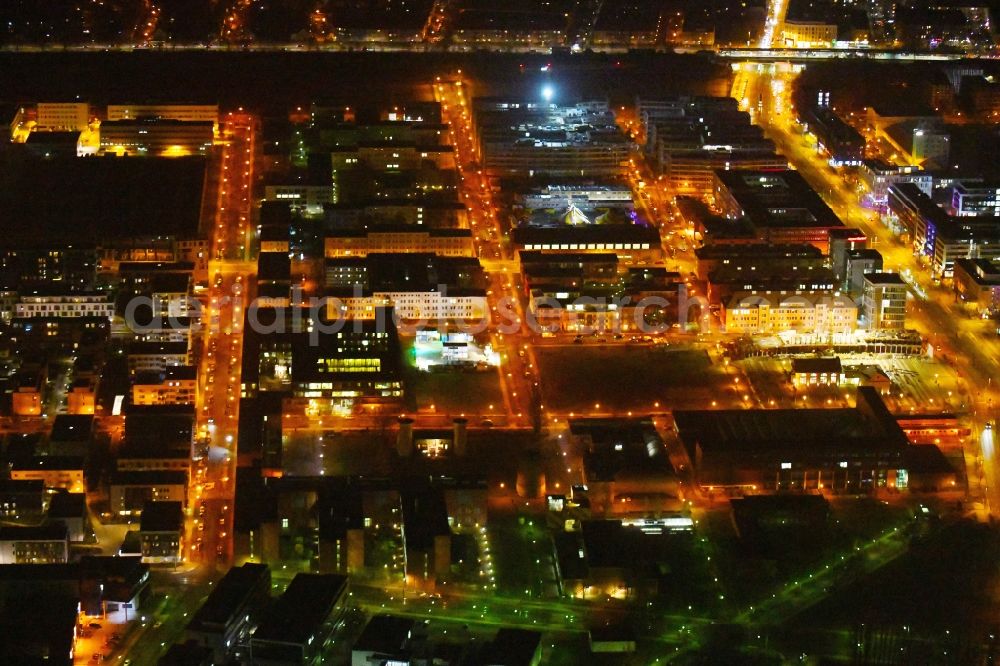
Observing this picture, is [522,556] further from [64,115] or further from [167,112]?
[64,115]

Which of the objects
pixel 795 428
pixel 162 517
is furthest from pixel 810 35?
pixel 162 517

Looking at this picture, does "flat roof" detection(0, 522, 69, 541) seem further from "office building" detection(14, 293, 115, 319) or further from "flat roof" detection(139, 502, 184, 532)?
"office building" detection(14, 293, 115, 319)

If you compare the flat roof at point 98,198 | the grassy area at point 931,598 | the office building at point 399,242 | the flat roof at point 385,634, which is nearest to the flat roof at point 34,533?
the flat roof at point 385,634

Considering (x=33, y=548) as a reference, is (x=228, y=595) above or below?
below

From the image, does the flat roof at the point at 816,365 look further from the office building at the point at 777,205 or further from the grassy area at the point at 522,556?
the grassy area at the point at 522,556

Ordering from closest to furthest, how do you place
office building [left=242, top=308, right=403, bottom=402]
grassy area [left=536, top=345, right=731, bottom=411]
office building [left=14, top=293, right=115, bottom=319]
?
office building [left=242, top=308, right=403, bottom=402] → grassy area [left=536, top=345, right=731, bottom=411] → office building [left=14, top=293, right=115, bottom=319]

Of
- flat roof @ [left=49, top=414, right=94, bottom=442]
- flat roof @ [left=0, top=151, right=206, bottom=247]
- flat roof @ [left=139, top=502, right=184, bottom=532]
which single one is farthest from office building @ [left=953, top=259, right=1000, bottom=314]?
flat roof @ [left=49, top=414, right=94, bottom=442]

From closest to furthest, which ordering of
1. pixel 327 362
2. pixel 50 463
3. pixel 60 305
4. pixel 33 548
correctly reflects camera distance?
pixel 33 548
pixel 50 463
pixel 327 362
pixel 60 305

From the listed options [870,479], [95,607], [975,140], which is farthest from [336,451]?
[975,140]
